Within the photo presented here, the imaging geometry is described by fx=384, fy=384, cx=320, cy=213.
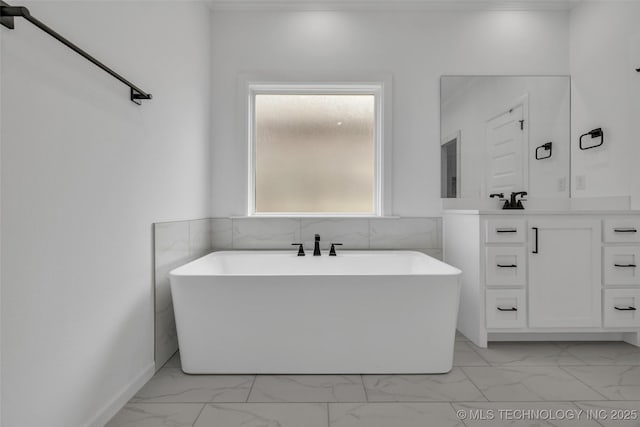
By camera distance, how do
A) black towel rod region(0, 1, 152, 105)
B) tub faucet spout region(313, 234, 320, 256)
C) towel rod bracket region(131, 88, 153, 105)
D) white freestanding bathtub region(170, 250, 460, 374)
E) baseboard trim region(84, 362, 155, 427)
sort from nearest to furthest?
black towel rod region(0, 1, 152, 105) < baseboard trim region(84, 362, 155, 427) < towel rod bracket region(131, 88, 153, 105) < white freestanding bathtub region(170, 250, 460, 374) < tub faucet spout region(313, 234, 320, 256)

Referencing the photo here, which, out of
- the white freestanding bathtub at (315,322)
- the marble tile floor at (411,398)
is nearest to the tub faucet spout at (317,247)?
the white freestanding bathtub at (315,322)

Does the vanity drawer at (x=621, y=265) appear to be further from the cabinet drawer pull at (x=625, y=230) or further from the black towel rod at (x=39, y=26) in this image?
the black towel rod at (x=39, y=26)

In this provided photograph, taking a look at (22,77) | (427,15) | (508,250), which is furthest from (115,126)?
(427,15)

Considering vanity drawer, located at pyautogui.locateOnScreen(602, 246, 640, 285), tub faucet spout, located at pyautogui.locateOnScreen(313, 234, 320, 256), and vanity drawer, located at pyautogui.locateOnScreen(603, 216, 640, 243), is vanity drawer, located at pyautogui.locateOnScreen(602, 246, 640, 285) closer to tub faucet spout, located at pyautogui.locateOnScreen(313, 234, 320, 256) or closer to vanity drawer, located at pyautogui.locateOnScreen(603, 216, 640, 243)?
vanity drawer, located at pyautogui.locateOnScreen(603, 216, 640, 243)

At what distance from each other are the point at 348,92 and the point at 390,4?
2.34 ft

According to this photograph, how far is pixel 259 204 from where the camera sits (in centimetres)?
315

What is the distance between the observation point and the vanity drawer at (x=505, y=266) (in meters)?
2.38

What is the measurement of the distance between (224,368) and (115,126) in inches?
50.5

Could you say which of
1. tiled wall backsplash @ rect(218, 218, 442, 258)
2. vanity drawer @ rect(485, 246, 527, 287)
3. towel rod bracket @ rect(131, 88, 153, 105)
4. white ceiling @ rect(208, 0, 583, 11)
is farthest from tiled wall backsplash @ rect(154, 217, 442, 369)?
white ceiling @ rect(208, 0, 583, 11)

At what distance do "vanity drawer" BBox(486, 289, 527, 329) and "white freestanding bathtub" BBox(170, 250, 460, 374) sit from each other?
1.79 ft

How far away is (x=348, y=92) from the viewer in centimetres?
310

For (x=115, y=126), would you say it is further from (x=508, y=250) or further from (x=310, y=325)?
(x=508, y=250)

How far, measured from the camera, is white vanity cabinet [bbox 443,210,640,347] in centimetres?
237

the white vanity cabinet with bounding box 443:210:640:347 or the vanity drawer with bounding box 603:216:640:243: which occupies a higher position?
the vanity drawer with bounding box 603:216:640:243
